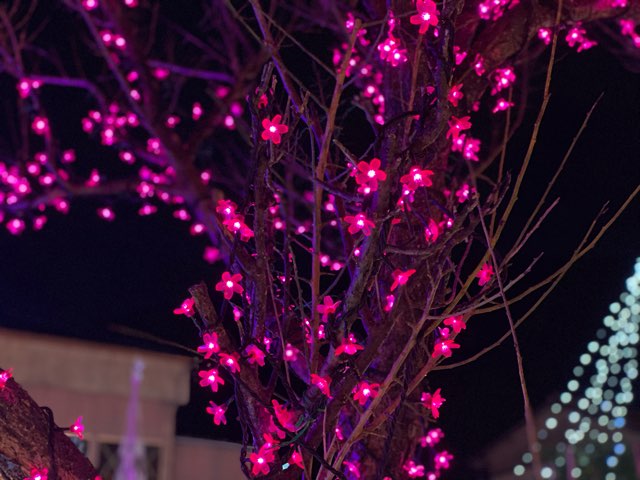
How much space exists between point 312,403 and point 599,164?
636 centimetres

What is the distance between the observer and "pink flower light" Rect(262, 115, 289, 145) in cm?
296

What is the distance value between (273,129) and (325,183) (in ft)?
1.02

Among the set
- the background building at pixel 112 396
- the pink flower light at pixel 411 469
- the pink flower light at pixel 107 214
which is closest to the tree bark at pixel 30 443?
the pink flower light at pixel 411 469

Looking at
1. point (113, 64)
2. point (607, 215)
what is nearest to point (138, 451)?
point (113, 64)

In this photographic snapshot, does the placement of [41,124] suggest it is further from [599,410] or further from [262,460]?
[599,410]

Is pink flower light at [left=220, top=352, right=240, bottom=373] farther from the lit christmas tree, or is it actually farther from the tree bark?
the lit christmas tree

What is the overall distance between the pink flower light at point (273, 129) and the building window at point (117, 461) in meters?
4.29

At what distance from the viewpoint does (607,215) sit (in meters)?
8.52

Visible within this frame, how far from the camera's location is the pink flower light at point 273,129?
2.96m

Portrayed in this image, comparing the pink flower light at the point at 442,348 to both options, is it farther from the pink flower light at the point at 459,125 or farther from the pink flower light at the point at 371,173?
the pink flower light at the point at 459,125

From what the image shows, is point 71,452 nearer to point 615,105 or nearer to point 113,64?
point 113,64

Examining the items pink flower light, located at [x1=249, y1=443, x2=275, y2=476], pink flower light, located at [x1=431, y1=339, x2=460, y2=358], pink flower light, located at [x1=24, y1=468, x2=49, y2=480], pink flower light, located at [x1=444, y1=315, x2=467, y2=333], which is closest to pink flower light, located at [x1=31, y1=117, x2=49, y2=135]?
pink flower light, located at [x1=24, y1=468, x2=49, y2=480]

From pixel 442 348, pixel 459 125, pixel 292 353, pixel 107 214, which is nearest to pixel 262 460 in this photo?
pixel 292 353

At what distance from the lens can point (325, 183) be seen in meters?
2.88
